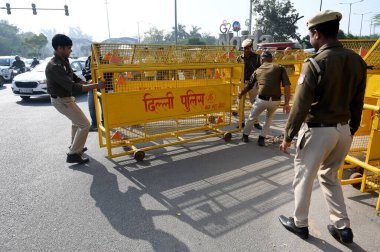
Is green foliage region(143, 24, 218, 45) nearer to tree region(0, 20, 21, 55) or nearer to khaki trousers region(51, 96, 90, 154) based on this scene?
tree region(0, 20, 21, 55)

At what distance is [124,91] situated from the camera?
4.68 meters

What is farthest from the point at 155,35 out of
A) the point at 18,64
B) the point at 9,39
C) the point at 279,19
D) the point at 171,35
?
the point at 18,64

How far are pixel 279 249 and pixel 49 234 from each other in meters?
2.29

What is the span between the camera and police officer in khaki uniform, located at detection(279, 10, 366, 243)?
228 cm

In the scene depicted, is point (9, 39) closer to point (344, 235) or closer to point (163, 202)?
point (163, 202)

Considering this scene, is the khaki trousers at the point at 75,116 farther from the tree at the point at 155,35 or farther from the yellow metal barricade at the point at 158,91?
the tree at the point at 155,35

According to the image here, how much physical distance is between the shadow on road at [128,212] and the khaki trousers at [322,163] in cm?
121

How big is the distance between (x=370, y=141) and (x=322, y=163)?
1.04 m

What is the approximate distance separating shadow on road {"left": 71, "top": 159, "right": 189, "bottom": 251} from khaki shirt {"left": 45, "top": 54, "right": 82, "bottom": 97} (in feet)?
4.27

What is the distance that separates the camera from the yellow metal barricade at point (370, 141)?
3205 mm

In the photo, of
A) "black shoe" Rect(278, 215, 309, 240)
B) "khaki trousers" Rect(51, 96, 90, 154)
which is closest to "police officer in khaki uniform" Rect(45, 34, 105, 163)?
"khaki trousers" Rect(51, 96, 90, 154)

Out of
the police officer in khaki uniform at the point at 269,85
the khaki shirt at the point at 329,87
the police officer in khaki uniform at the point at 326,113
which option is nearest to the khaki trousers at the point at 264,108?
the police officer in khaki uniform at the point at 269,85

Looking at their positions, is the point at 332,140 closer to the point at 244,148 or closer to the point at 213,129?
the point at 244,148

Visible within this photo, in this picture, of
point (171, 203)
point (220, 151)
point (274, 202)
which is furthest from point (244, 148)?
point (171, 203)
